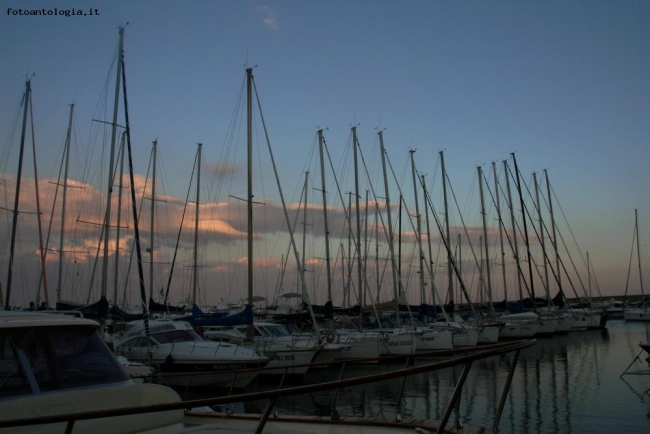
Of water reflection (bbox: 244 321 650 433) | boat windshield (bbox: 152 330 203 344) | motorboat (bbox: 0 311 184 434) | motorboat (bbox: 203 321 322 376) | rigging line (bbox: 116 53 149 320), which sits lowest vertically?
water reflection (bbox: 244 321 650 433)

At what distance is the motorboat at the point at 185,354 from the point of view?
69.3ft

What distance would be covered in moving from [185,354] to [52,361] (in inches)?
663

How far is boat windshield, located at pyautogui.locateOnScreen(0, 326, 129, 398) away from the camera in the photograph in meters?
5.45

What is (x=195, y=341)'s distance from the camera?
23.2 metres

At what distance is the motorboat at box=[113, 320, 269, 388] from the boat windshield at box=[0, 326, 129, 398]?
45.7ft

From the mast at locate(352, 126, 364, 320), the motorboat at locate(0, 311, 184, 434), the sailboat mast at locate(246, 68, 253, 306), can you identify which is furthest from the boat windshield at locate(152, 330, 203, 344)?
the motorboat at locate(0, 311, 184, 434)

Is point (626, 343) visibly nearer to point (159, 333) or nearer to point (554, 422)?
point (554, 422)

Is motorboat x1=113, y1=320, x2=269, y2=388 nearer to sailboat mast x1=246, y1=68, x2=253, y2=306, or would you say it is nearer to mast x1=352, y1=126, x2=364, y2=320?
sailboat mast x1=246, y1=68, x2=253, y2=306

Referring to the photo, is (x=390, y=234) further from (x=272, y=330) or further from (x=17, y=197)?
(x=17, y=197)

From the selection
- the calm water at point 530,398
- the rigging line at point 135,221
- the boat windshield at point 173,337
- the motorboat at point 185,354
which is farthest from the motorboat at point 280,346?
the rigging line at point 135,221

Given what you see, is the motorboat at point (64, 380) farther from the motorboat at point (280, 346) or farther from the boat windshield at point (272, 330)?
the boat windshield at point (272, 330)

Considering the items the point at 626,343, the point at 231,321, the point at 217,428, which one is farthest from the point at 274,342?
the point at 626,343

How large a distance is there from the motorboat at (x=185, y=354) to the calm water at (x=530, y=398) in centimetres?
251

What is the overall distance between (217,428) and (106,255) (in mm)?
20825
